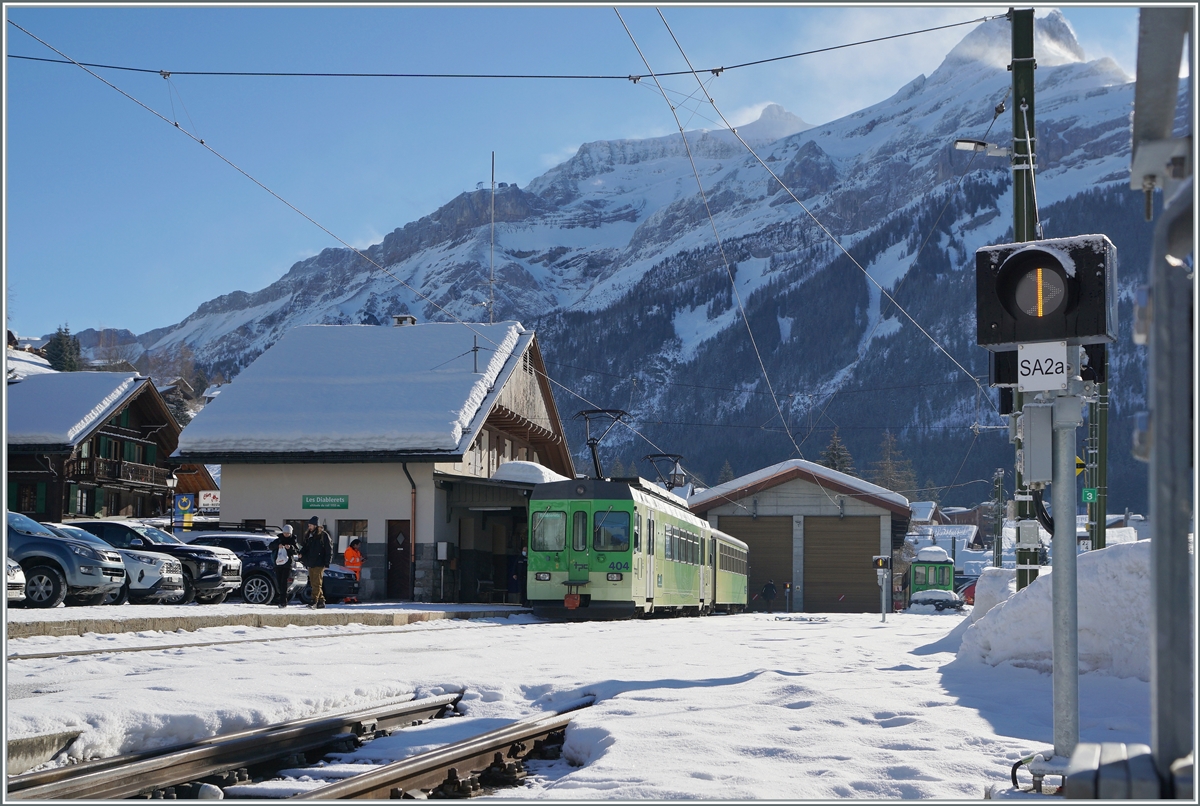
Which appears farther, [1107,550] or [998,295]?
[1107,550]

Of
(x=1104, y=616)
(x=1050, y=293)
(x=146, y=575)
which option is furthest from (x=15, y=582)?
(x=1050, y=293)

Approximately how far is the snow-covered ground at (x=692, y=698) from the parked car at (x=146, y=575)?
750cm

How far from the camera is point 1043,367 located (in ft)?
18.5

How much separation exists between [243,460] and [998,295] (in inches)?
1212

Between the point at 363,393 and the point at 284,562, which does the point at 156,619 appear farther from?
the point at 363,393

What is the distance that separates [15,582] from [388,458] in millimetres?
17428

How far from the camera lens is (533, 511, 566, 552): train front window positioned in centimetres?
2502

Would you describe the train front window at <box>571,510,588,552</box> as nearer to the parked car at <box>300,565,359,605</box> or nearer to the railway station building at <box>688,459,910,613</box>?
the parked car at <box>300,565,359,605</box>

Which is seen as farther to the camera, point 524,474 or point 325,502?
point 325,502

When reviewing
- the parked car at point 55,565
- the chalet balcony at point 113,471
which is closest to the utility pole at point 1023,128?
the parked car at point 55,565

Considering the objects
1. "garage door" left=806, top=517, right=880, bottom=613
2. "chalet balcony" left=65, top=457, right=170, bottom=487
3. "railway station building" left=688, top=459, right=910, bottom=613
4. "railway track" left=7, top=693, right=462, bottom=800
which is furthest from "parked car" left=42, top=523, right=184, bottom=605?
"garage door" left=806, top=517, right=880, bottom=613

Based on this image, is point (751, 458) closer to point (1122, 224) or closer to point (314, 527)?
point (1122, 224)

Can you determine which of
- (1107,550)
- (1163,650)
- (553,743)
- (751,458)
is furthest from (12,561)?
(751,458)

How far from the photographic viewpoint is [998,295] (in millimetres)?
5738
